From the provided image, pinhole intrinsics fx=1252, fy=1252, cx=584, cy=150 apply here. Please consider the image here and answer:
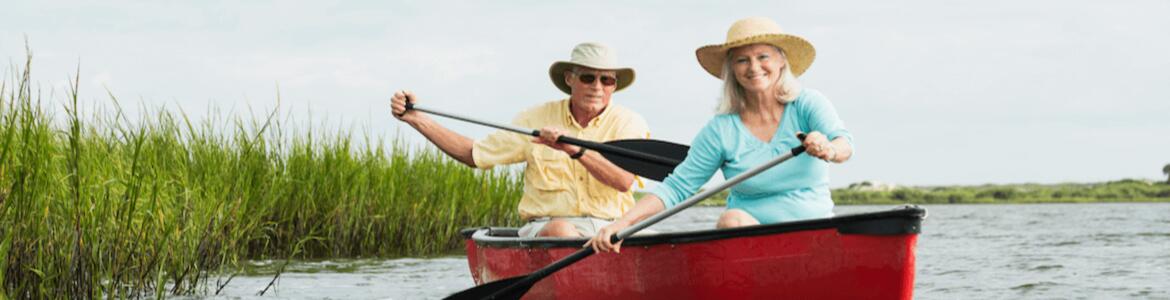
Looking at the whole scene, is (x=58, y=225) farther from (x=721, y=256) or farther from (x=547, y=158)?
(x=721, y=256)

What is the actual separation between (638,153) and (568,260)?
998mm

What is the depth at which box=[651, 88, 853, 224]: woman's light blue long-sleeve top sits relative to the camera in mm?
4660

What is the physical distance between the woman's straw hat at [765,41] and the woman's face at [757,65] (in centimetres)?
3

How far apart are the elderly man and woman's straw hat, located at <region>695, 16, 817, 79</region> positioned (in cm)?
113

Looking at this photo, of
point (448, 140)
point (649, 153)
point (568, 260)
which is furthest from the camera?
point (448, 140)

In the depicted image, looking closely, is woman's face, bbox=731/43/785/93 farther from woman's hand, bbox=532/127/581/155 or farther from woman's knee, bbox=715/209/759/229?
woman's hand, bbox=532/127/581/155

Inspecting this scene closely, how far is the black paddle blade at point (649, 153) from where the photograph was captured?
612 cm

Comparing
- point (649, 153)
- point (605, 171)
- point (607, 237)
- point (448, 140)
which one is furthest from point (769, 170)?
point (448, 140)

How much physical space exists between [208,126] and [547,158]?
4.06 meters

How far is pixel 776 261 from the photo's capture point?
4746 mm

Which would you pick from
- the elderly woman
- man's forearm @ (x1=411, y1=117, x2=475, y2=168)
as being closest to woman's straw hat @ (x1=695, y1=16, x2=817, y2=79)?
the elderly woman

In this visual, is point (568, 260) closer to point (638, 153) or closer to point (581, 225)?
point (581, 225)

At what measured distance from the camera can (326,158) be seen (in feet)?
33.7

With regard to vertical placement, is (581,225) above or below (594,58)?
below
